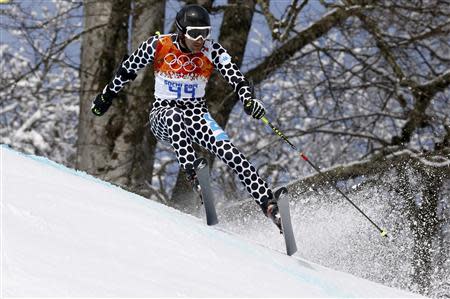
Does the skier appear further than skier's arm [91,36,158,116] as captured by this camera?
No

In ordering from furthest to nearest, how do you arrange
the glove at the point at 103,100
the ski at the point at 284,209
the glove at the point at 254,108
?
1. the glove at the point at 103,100
2. the glove at the point at 254,108
3. the ski at the point at 284,209

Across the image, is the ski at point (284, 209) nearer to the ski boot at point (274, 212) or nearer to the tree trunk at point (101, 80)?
the ski boot at point (274, 212)

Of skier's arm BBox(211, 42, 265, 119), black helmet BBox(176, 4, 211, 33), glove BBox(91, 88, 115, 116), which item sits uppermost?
black helmet BBox(176, 4, 211, 33)

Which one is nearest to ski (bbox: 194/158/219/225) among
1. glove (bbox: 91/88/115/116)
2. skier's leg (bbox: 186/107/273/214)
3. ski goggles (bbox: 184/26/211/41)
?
skier's leg (bbox: 186/107/273/214)

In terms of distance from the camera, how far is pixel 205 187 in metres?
6.25

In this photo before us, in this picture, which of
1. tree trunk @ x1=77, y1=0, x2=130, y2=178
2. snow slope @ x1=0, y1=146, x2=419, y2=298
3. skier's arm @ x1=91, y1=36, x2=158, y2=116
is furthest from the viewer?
tree trunk @ x1=77, y1=0, x2=130, y2=178

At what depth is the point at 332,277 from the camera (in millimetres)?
6035

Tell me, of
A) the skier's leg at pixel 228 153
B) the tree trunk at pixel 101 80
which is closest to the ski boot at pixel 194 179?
the skier's leg at pixel 228 153

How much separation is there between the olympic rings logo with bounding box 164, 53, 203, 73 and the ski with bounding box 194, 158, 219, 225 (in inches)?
26.5

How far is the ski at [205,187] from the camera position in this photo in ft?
20.2

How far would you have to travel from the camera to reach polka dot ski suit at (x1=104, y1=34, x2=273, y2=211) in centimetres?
633

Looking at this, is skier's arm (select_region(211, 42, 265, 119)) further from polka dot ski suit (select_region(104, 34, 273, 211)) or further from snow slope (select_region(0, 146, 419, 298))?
snow slope (select_region(0, 146, 419, 298))

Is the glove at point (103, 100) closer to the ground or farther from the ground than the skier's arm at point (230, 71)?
closer to the ground

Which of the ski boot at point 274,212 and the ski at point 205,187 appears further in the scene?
the ski boot at point 274,212
